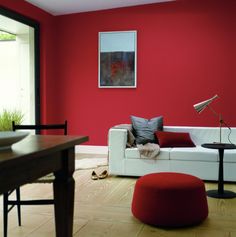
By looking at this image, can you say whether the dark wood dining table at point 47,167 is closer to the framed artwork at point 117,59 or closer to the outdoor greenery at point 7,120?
the outdoor greenery at point 7,120

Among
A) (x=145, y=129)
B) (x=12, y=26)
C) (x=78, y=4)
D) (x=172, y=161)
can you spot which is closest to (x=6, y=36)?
(x=12, y=26)

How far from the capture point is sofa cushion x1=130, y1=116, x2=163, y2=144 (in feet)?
15.8

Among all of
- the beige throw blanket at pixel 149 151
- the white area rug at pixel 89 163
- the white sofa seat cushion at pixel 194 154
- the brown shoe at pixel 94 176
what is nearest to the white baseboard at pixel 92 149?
the white area rug at pixel 89 163

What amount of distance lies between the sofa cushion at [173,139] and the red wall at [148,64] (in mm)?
1374

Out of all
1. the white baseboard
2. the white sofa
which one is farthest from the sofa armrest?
the white baseboard

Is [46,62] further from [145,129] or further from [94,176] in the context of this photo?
[94,176]

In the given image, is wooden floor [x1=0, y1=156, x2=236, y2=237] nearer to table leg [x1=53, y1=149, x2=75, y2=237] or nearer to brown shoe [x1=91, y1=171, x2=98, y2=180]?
brown shoe [x1=91, y1=171, x2=98, y2=180]

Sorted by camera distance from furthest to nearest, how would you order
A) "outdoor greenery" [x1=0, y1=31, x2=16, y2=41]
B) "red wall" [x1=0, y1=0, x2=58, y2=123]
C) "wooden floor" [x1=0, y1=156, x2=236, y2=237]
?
1. "outdoor greenery" [x1=0, y1=31, x2=16, y2=41]
2. "red wall" [x1=0, y1=0, x2=58, y2=123]
3. "wooden floor" [x1=0, y1=156, x2=236, y2=237]

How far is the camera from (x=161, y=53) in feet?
20.2

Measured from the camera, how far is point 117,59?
632 cm

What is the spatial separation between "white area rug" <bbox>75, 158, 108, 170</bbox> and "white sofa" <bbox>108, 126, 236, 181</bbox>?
0.72 m

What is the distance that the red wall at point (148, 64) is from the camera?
5922 mm

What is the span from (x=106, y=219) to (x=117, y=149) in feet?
5.43

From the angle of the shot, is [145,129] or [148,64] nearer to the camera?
[145,129]
